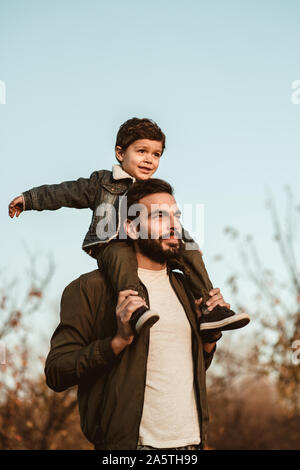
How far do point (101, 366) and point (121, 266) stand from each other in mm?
465

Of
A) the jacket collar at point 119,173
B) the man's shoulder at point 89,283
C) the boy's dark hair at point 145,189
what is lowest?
the man's shoulder at point 89,283

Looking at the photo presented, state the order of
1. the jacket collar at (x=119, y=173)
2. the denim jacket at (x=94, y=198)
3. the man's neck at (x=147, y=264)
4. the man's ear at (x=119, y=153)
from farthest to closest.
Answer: the man's ear at (x=119, y=153), the jacket collar at (x=119, y=173), the denim jacket at (x=94, y=198), the man's neck at (x=147, y=264)

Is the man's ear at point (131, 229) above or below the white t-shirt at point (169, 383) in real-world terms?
above

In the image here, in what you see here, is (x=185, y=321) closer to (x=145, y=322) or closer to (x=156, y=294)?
(x=156, y=294)

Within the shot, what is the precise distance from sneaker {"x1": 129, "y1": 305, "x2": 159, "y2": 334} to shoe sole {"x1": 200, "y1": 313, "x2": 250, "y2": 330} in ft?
1.18

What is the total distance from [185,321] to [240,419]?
10.7 metres

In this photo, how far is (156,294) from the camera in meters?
2.59

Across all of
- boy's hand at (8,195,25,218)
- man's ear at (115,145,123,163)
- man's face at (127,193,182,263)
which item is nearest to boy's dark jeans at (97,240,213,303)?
man's face at (127,193,182,263)

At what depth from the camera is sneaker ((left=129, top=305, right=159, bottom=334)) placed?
2195 mm

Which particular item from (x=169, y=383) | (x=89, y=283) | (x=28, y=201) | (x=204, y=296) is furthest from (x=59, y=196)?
(x=169, y=383)

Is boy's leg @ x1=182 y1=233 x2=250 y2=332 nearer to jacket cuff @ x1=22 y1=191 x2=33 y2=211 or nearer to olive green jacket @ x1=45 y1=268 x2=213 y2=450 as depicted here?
olive green jacket @ x1=45 y1=268 x2=213 y2=450

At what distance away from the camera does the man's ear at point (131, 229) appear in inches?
106

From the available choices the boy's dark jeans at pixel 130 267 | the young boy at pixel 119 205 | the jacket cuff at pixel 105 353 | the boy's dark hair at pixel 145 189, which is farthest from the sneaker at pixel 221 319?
the boy's dark hair at pixel 145 189

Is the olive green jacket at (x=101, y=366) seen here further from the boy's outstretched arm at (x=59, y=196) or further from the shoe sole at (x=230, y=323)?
the boy's outstretched arm at (x=59, y=196)
